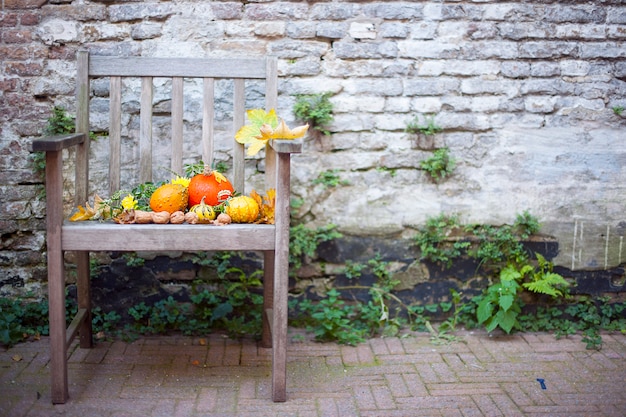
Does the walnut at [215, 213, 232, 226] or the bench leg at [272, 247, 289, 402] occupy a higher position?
the walnut at [215, 213, 232, 226]

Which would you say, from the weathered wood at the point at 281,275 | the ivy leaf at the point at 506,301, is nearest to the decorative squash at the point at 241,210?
the weathered wood at the point at 281,275

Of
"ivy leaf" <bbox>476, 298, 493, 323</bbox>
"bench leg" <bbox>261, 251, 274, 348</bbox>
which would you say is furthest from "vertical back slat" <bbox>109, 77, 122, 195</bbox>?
"ivy leaf" <bbox>476, 298, 493, 323</bbox>

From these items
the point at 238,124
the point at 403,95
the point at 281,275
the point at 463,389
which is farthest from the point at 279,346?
the point at 403,95

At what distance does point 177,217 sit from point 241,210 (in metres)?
0.26

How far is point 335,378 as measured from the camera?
9.59 feet

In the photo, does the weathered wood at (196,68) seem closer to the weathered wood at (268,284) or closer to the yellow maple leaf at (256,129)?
the yellow maple leaf at (256,129)

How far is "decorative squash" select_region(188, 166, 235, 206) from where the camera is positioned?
277 cm

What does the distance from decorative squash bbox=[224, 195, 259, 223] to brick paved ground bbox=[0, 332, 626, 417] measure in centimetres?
74

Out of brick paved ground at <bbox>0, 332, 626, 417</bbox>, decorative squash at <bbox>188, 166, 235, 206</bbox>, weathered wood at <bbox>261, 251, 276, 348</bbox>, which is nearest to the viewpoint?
brick paved ground at <bbox>0, 332, 626, 417</bbox>

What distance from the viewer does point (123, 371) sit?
294 cm

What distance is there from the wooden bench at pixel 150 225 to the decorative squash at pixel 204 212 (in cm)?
9

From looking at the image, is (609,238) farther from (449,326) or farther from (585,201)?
(449,326)

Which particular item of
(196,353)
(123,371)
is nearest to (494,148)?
(196,353)

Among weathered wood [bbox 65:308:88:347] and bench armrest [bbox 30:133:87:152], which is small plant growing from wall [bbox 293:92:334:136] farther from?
weathered wood [bbox 65:308:88:347]
